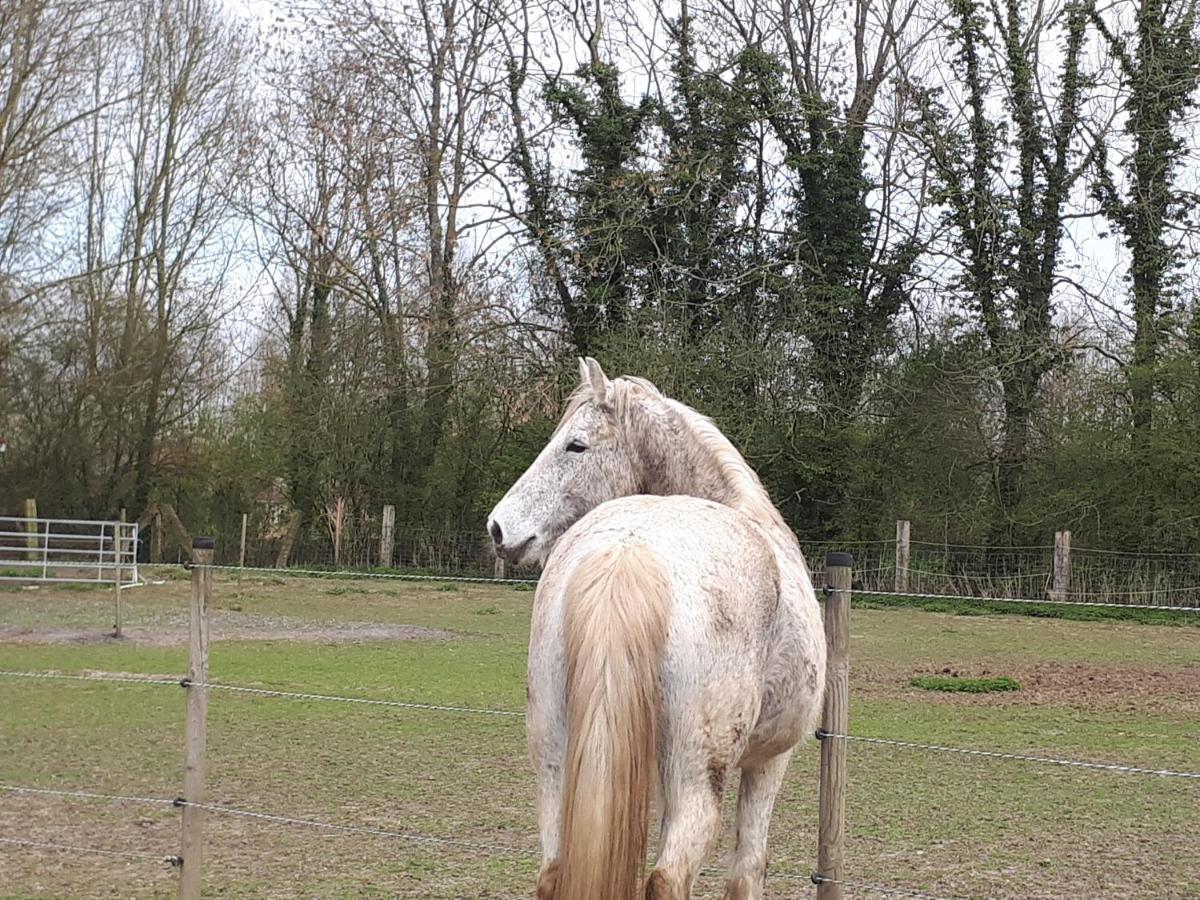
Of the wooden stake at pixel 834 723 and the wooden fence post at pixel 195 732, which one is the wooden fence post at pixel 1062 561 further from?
the wooden fence post at pixel 195 732

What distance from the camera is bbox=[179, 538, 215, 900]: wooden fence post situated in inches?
158

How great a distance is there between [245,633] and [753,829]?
12026 millimetres

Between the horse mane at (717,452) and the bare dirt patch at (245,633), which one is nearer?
the horse mane at (717,452)

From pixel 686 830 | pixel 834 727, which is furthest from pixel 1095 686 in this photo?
pixel 686 830

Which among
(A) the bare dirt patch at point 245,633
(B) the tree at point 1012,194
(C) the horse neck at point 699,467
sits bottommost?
(A) the bare dirt patch at point 245,633

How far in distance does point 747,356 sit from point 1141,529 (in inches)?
297

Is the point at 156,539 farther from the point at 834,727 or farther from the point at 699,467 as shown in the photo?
the point at 834,727

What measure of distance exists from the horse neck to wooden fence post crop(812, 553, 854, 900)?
24cm

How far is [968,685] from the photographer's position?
439 inches

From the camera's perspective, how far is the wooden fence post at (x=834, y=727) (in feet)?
11.3

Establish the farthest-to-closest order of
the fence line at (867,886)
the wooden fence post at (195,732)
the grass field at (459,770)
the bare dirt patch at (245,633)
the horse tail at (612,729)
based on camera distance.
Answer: the bare dirt patch at (245,633), the grass field at (459,770), the wooden fence post at (195,732), the fence line at (867,886), the horse tail at (612,729)

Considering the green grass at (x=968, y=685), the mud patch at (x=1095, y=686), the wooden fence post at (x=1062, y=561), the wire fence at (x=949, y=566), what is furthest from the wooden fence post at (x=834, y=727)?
the wooden fence post at (x=1062, y=561)

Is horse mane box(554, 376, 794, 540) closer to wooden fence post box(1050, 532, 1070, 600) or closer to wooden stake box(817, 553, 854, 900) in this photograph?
wooden stake box(817, 553, 854, 900)

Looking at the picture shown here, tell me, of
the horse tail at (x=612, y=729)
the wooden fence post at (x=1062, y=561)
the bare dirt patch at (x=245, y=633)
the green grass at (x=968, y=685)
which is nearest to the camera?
the horse tail at (x=612, y=729)
